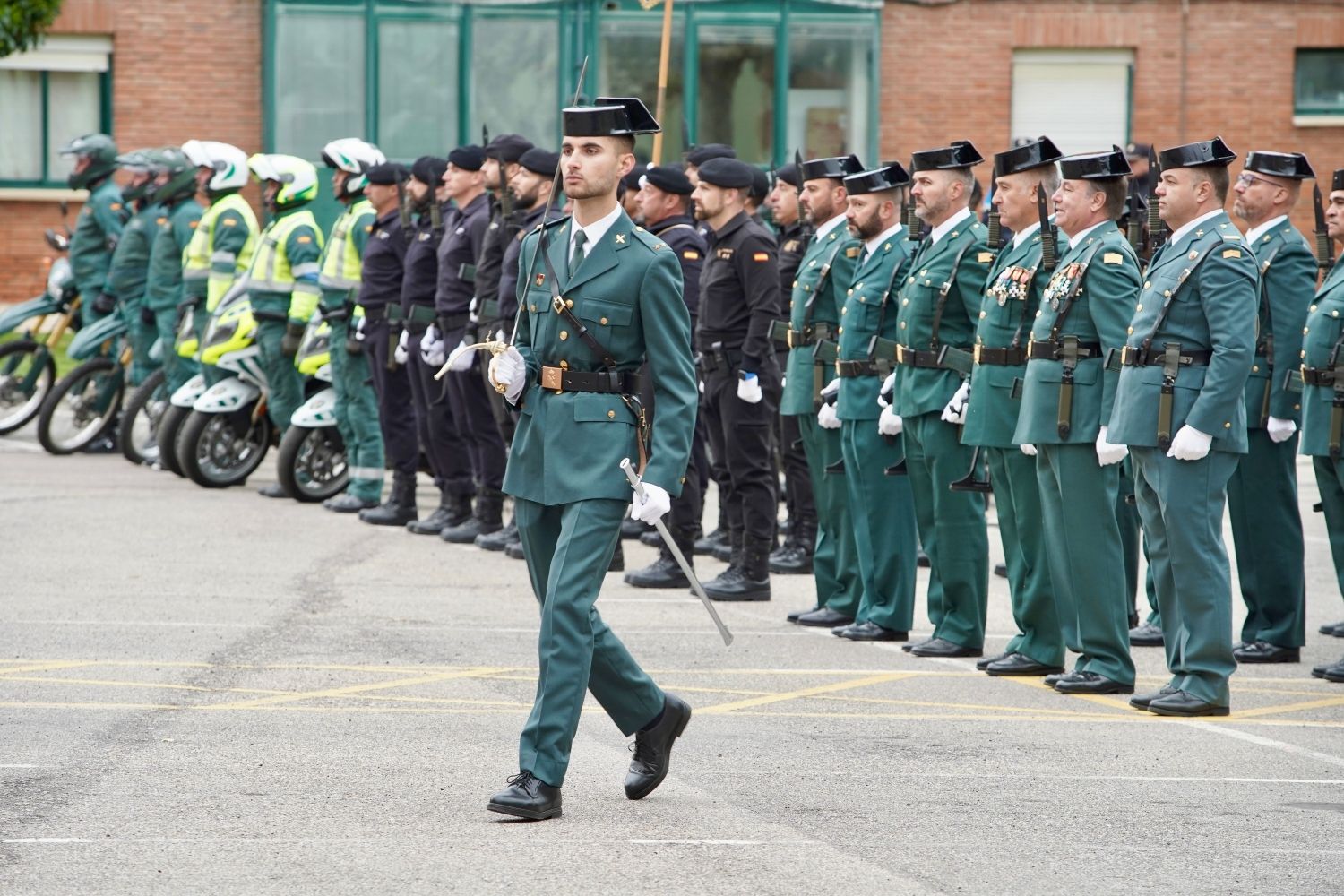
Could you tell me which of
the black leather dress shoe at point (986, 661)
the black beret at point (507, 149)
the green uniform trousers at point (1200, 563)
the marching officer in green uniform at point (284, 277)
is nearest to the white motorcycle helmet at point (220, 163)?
the marching officer in green uniform at point (284, 277)

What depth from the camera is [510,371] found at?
6.47 m

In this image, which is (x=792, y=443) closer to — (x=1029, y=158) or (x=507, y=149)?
(x=507, y=149)

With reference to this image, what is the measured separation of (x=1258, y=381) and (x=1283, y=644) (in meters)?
1.16

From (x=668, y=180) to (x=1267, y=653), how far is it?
4040 mm

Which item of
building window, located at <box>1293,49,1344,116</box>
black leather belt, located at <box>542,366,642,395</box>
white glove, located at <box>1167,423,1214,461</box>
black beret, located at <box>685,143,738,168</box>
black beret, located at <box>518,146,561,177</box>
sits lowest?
white glove, located at <box>1167,423,1214,461</box>

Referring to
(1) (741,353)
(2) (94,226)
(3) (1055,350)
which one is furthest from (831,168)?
(2) (94,226)

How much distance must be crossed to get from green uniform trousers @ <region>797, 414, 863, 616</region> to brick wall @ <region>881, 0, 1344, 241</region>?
17730mm

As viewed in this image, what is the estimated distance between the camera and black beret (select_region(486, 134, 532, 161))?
12789mm

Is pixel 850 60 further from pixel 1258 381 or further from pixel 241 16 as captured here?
pixel 1258 381

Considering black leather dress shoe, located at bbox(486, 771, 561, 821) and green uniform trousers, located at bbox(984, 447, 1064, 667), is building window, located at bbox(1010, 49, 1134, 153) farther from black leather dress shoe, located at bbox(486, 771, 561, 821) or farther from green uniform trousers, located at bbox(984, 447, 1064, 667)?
black leather dress shoe, located at bbox(486, 771, 561, 821)

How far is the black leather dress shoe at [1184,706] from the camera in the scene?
8156 mm

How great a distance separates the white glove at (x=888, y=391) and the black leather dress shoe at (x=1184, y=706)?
2135mm

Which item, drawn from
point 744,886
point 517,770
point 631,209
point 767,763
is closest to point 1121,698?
point 767,763

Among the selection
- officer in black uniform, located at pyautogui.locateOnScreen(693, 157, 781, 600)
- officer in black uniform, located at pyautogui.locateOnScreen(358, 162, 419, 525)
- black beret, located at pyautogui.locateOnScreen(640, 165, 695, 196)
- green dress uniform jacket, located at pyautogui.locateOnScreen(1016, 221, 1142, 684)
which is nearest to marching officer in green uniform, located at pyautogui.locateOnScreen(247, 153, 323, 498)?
officer in black uniform, located at pyautogui.locateOnScreen(358, 162, 419, 525)
